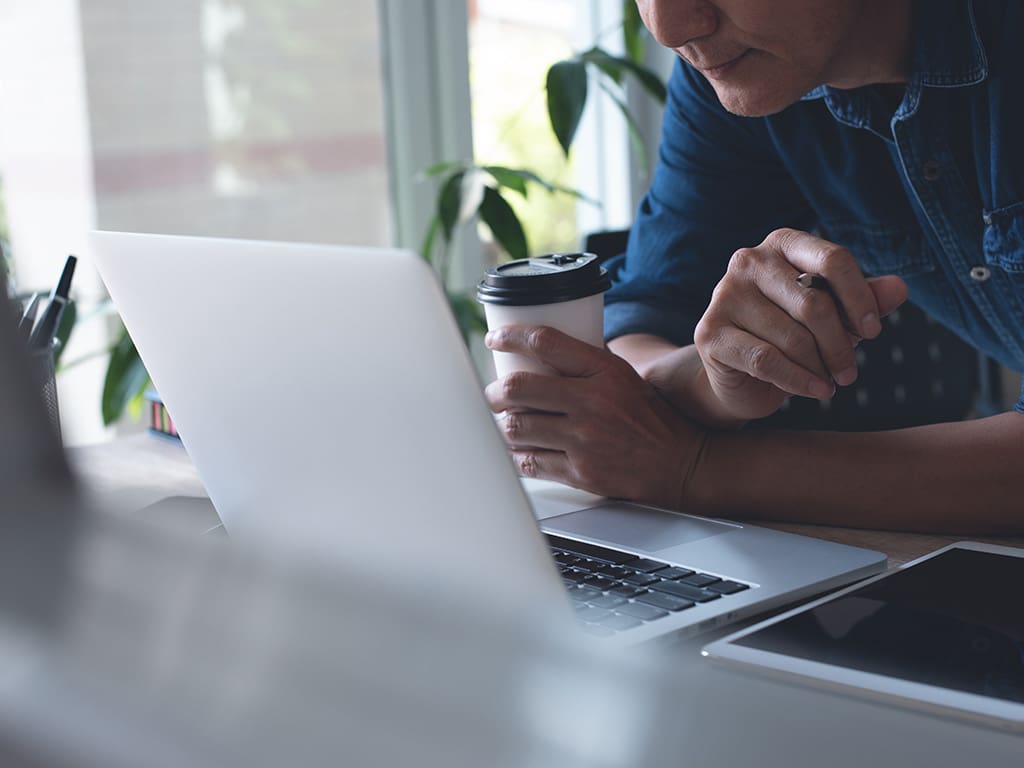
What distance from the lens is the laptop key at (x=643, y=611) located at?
0.61 m

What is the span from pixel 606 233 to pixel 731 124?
11.7 inches

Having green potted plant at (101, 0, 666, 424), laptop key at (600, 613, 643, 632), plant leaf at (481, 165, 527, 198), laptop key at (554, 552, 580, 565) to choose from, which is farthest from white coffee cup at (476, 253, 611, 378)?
plant leaf at (481, 165, 527, 198)

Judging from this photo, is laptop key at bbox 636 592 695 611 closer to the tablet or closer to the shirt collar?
the tablet

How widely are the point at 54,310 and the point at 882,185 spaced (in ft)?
2.67

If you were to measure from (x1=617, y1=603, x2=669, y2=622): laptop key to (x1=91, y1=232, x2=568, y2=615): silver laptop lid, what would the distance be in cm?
15

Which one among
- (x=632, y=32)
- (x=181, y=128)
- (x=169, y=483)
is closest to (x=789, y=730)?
(x=169, y=483)

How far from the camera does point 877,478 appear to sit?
0.83 m

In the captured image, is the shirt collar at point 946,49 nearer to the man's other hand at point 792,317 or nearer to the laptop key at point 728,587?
the man's other hand at point 792,317

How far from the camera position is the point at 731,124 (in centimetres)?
128

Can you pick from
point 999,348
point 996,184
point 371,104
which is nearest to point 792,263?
point 996,184

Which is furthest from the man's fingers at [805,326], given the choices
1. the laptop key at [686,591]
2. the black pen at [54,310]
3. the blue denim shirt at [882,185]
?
the black pen at [54,310]

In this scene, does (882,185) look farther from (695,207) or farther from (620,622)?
(620,622)

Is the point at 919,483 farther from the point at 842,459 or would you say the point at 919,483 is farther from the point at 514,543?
the point at 514,543

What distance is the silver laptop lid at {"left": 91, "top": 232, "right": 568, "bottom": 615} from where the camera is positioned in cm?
47
